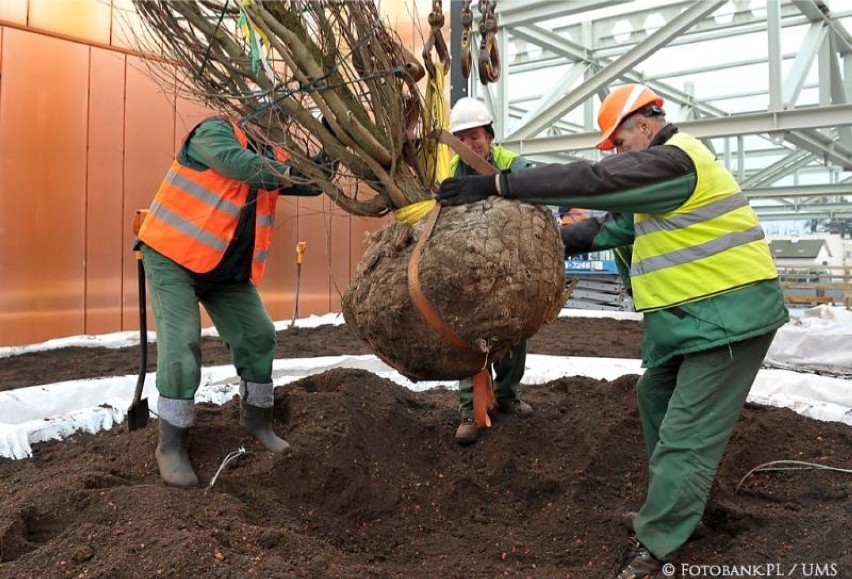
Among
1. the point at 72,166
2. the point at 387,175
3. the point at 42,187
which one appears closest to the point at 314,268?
the point at 72,166

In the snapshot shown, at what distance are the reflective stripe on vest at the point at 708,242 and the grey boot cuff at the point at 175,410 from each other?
Result: 185cm

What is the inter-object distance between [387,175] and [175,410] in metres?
1.27

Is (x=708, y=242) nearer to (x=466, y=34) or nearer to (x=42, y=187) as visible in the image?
(x=466, y=34)

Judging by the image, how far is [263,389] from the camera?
10.2 feet

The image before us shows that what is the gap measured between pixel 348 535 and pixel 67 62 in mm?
5778

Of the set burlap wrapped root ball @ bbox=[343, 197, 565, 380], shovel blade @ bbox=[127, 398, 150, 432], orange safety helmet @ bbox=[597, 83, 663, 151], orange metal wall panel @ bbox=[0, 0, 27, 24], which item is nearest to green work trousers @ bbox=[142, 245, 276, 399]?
shovel blade @ bbox=[127, 398, 150, 432]

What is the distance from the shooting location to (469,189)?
2.29m

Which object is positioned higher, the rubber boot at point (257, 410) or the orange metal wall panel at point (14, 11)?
the orange metal wall panel at point (14, 11)

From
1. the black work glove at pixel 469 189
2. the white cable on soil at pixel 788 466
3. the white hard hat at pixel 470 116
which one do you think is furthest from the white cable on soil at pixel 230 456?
the white cable on soil at pixel 788 466

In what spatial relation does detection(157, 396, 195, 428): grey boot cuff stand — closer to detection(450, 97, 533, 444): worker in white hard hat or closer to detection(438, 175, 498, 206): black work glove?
detection(450, 97, 533, 444): worker in white hard hat

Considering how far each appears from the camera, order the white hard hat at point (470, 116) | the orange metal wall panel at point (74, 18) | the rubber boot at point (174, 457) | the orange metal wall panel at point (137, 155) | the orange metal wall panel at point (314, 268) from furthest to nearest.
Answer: the orange metal wall panel at point (314, 268) → the orange metal wall panel at point (137, 155) → the orange metal wall panel at point (74, 18) → the white hard hat at point (470, 116) → the rubber boot at point (174, 457)

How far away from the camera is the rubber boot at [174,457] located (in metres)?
2.68

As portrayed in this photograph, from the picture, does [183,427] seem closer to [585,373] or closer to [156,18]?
[156,18]

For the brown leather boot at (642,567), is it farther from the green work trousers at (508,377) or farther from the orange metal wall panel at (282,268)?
the orange metal wall panel at (282,268)
